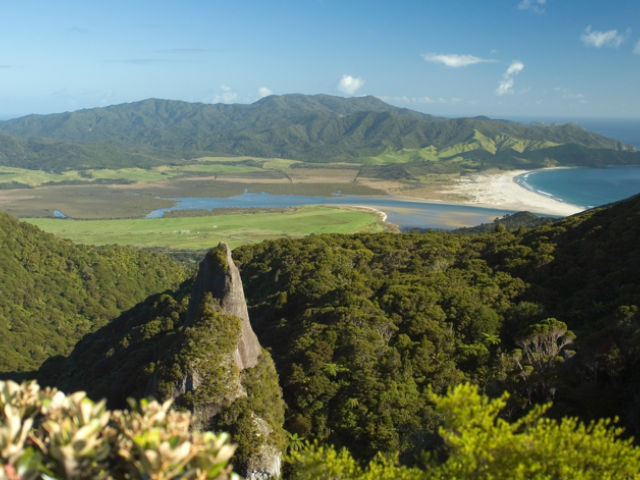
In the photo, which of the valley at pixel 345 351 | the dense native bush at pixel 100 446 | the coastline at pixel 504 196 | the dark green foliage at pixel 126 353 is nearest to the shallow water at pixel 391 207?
the coastline at pixel 504 196

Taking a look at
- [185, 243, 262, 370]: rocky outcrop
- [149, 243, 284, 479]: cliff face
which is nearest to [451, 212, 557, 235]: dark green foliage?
[185, 243, 262, 370]: rocky outcrop

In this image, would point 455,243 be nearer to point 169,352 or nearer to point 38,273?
point 169,352

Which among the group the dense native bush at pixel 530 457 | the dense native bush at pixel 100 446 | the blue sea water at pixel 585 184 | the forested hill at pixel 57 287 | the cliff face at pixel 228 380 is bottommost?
the forested hill at pixel 57 287

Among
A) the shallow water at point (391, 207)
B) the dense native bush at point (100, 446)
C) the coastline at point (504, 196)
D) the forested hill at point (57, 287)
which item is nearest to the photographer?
the dense native bush at point (100, 446)

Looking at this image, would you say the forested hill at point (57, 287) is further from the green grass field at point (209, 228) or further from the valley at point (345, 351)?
the green grass field at point (209, 228)

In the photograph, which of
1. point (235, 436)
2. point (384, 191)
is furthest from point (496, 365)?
point (384, 191)

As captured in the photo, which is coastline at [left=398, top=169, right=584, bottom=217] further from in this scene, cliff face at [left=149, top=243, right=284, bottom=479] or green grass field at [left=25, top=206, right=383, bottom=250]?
cliff face at [left=149, top=243, right=284, bottom=479]
